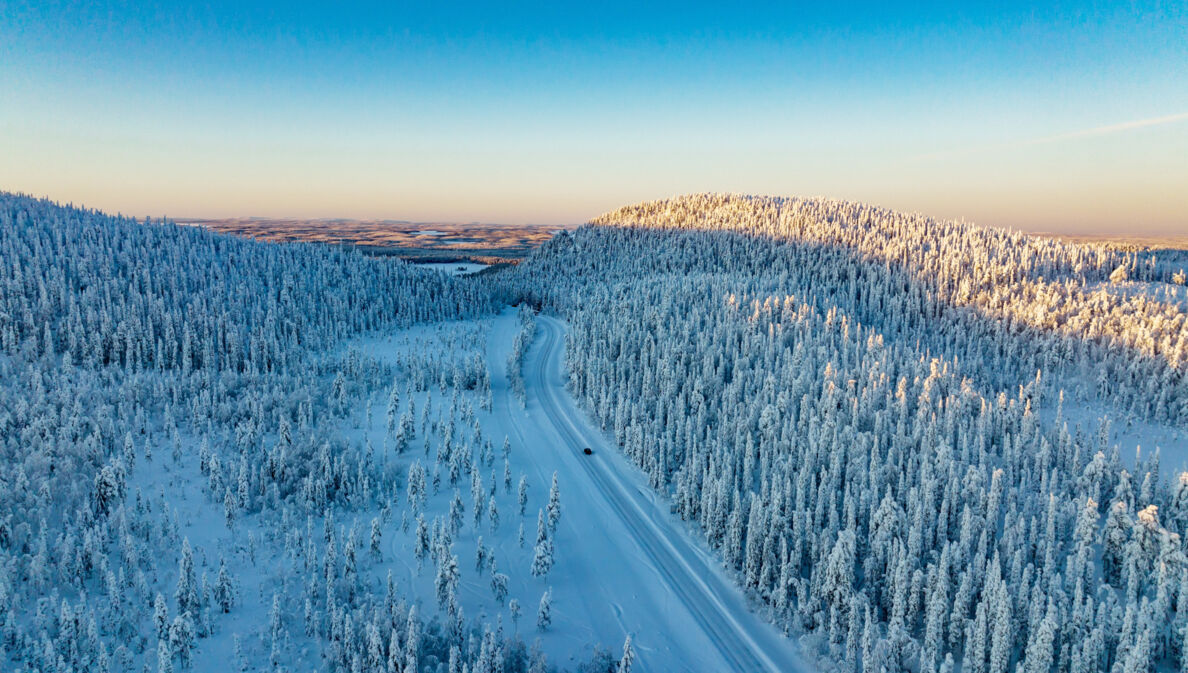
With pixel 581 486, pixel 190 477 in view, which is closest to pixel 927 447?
pixel 581 486

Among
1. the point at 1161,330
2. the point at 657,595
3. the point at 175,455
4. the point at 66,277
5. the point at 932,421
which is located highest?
the point at 66,277

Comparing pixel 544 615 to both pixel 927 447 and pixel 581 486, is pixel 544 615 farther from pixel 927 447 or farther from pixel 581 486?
pixel 927 447

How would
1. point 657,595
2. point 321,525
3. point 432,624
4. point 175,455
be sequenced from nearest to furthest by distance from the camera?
point 432,624 < point 657,595 < point 321,525 < point 175,455

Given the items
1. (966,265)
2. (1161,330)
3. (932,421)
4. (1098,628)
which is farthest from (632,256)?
(1098,628)

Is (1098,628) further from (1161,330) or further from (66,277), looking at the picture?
(66,277)

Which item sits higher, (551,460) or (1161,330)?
(1161,330)

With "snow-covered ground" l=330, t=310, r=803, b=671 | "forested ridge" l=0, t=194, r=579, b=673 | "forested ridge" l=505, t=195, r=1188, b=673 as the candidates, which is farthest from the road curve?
"forested ridge" l=0, t=194, r=579, b=673

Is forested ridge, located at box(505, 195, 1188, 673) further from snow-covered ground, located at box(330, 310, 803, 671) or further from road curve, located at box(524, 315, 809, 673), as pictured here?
A: snow-covered ground, located at box(330, 310, 803, 671)
